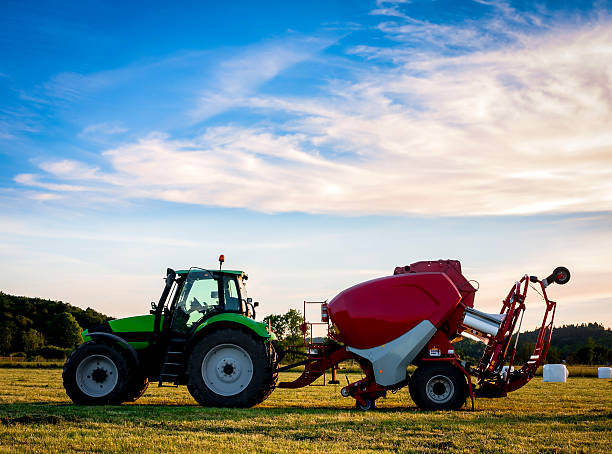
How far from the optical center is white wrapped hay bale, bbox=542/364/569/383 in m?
26.1

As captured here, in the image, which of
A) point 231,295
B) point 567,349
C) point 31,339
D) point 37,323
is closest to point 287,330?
point 231,295

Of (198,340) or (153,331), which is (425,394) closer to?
(198,340)

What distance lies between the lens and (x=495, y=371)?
1351 centimetres

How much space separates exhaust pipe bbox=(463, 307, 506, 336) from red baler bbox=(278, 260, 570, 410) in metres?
0.02

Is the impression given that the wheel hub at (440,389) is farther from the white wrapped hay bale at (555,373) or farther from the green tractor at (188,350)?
the white wrapped hay bale at (555,373)

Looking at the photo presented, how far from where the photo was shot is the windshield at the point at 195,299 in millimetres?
13422

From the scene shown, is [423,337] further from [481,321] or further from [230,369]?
[230,369]

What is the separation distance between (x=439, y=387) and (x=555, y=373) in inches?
622

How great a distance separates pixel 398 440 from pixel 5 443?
16.8 ft

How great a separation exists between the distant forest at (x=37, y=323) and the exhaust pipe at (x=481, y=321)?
5316cm

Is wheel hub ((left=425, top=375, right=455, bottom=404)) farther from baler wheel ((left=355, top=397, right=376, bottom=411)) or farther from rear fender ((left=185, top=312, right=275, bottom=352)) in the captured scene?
rear fender ((left=185, top=312, right=275, bottom=352))

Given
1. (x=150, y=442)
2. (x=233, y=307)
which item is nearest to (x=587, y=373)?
(x=233, y=307)

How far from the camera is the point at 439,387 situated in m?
12.7

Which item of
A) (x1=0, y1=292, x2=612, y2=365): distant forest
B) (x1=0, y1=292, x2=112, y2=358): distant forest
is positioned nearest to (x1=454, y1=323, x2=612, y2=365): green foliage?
(x1=0, y1=292, x2=612, y2=365): distant forest
